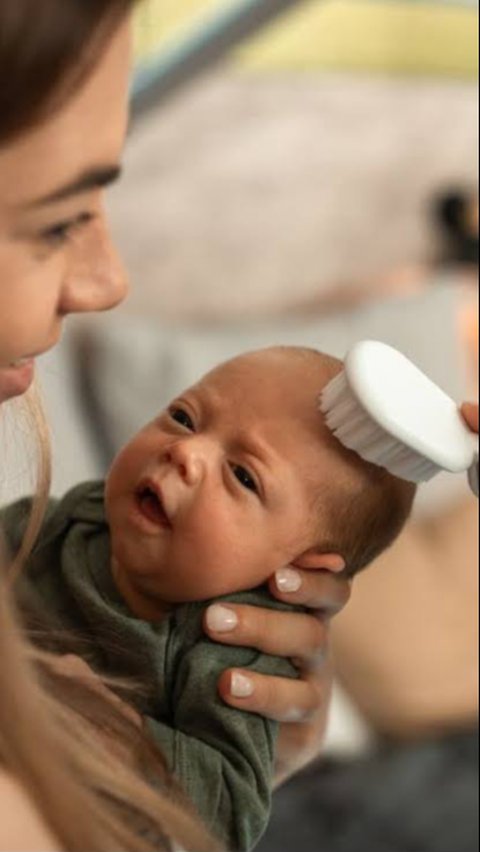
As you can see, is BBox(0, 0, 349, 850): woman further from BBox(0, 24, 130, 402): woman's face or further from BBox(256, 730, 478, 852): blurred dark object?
BBox(256, 730, 478, 852): blurred dark object

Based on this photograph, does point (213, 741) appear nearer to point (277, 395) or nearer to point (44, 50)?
point (277, 395)

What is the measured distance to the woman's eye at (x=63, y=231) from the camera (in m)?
0.43

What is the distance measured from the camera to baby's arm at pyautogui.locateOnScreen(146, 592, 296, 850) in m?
0.49

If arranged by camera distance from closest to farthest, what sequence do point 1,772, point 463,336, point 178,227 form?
point 1,772 < point 463,336 < point 178,227

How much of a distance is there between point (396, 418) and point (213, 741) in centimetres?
12

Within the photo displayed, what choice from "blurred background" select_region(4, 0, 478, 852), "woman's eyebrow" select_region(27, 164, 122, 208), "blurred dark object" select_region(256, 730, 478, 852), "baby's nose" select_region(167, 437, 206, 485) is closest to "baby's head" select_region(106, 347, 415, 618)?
"baby's nose" select_region(167, 437, 206, 485)

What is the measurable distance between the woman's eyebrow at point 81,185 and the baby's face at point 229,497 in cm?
11

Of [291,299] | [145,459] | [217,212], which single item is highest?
[145,459]

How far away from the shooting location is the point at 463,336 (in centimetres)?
65

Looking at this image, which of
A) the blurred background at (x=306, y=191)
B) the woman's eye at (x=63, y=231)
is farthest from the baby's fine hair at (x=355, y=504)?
the blurred background at (x=306, y=191)

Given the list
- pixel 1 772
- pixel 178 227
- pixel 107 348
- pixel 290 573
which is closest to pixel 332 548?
pixel 290 573

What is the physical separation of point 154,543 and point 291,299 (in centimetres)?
153

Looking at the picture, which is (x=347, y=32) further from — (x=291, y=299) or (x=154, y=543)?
(x=154, y=543)

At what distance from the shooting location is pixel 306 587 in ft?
1.68
